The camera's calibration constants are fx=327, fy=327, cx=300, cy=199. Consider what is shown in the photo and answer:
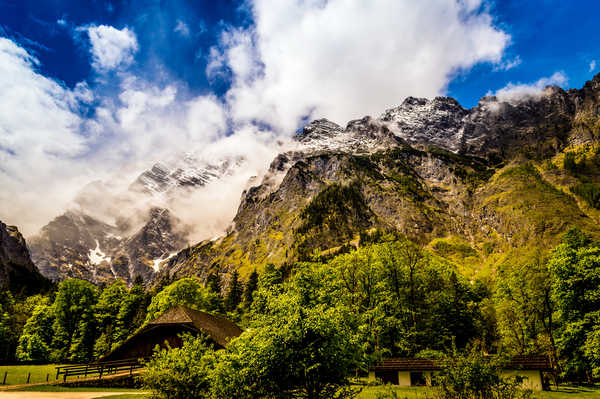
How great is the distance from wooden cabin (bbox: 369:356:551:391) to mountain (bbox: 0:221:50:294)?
443 ft

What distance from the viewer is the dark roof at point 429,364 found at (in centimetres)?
2886

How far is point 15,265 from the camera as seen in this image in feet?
485

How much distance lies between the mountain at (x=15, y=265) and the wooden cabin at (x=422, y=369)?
134984 millimetres

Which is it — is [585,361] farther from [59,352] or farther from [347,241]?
[347,241]

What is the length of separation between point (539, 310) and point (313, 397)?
36837mm

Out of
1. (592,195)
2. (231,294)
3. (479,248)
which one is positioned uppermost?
(592,195)

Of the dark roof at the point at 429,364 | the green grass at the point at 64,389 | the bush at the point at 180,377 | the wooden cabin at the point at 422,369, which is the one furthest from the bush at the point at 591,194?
the green grass at the point at 64,389

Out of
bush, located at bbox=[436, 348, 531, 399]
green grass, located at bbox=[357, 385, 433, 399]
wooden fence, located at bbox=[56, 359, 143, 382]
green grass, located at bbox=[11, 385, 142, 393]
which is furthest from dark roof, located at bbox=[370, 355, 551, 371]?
wooden fence, located at bbox=[56, 359, 143, 382]

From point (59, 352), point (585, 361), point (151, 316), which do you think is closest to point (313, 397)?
point (585, 361)

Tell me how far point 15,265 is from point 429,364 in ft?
601

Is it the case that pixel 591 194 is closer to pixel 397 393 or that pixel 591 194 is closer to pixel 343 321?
pixel 397 393

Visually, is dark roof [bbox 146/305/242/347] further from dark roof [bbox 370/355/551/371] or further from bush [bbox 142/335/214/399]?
bush [bbox 142/335/214/399]

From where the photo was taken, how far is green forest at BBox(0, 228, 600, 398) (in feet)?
40.4

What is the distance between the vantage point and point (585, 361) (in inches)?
1258
